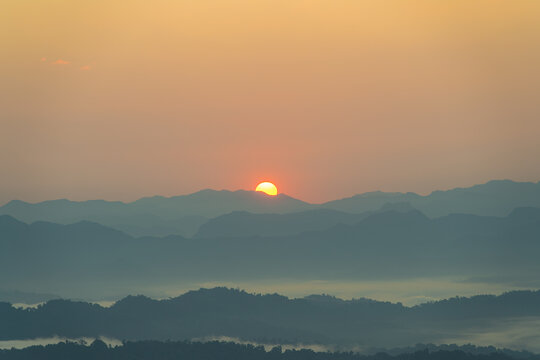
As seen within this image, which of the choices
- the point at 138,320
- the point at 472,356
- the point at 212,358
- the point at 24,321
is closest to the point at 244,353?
the point at 212,358

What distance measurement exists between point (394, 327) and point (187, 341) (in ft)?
182

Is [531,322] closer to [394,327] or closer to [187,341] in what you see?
[394,327]

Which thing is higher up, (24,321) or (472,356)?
(24,321)

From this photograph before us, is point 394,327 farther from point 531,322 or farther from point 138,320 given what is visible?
point 138,320

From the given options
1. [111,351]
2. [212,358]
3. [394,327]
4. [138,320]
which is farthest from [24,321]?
[394,327]

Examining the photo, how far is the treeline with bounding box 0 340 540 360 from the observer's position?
139875 millimetres

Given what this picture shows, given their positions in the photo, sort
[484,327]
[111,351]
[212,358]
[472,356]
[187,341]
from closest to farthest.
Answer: [472,356], [212,358], [111,351], [187,341], [484,327]

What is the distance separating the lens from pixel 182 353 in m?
147

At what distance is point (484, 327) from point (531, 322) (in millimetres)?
12803

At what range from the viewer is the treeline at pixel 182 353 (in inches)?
5507

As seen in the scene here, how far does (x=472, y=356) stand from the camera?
129m

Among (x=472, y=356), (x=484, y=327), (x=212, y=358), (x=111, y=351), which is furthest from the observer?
(x=484, y=327)

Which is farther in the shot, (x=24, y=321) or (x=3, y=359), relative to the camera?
(x=24, y=321)

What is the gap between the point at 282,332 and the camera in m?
191
